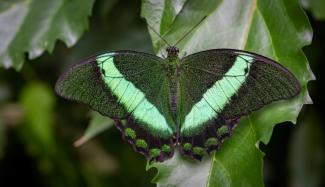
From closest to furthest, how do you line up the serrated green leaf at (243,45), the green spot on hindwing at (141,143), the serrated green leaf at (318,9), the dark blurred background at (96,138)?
the serrated green leaf at (243,45) → the green spot on hindwing at (141,143) → the serrated green leaf at (318,9) → the dark blurred background at (96,138)

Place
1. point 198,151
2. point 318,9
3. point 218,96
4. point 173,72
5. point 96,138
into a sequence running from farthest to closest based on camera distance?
point 96,138 → point 318,9 → point 173,72 → point 218,96 → point 198,151

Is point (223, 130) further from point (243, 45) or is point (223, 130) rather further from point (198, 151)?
point (243, 45)

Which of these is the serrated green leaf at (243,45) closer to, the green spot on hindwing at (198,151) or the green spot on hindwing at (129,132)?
the green spot on hindwing at (198,151)

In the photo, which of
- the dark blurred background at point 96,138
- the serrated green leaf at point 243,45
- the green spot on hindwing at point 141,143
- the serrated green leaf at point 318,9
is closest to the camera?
the serrated green leaf at point 243,45

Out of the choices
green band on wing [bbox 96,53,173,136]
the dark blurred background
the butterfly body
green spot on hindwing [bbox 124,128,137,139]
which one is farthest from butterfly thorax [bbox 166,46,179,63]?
the dark blurred background

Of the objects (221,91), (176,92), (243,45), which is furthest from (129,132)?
(243,45)

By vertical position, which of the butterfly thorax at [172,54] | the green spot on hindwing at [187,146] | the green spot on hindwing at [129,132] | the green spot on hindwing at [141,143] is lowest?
the green spot on hindwing at [141,143]

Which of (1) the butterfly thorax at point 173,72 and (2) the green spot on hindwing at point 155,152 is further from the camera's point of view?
(1) the butterfly thorax at point 173,72

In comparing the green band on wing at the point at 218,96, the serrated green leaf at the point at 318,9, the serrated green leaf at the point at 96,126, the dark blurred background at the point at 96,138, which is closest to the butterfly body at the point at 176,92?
the green band on wing at the point at 218,96
